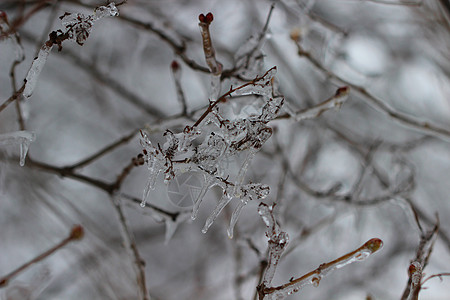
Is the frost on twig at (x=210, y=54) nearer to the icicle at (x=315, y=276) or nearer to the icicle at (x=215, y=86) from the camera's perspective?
the icicle at (x=215, y=86)

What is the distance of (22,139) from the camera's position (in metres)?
1.03

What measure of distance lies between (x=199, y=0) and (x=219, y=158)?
8.75ft

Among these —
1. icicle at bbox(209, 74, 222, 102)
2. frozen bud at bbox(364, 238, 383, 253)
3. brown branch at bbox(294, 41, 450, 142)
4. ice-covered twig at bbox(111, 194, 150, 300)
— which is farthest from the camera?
brown branch at bbox(294, 41, 450, 142)

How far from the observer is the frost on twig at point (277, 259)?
905mm

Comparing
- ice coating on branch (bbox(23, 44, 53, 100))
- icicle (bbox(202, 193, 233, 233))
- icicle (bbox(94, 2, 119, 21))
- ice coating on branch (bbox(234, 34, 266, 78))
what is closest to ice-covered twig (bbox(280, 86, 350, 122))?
ice coating on branch (bbox(234, 34, 266, 78))

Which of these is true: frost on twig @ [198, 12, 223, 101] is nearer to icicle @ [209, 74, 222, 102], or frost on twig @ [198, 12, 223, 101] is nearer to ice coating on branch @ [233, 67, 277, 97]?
icicle @ [209, 74, 222, 102]

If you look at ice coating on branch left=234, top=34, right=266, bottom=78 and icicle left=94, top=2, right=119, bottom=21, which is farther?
ice coating on branch left=234, top=34, right=266, bottom=78

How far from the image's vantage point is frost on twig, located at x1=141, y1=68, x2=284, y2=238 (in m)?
0.96

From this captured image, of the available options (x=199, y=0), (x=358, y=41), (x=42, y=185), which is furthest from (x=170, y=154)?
(x=358, y=41)

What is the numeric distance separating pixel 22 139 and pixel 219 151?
0.48 m

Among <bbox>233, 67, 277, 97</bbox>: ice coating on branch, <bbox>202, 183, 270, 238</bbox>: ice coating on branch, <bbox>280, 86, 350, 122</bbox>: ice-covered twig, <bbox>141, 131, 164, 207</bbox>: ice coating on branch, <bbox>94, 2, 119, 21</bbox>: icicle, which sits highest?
<bbox>94, 2, 119, 21</bbox>: icicle

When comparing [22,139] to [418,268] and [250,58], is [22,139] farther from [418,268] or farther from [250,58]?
[418,268]

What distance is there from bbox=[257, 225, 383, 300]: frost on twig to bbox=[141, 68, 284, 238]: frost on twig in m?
0.09

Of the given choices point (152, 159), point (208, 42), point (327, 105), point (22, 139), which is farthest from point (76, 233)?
point (327, 105)
